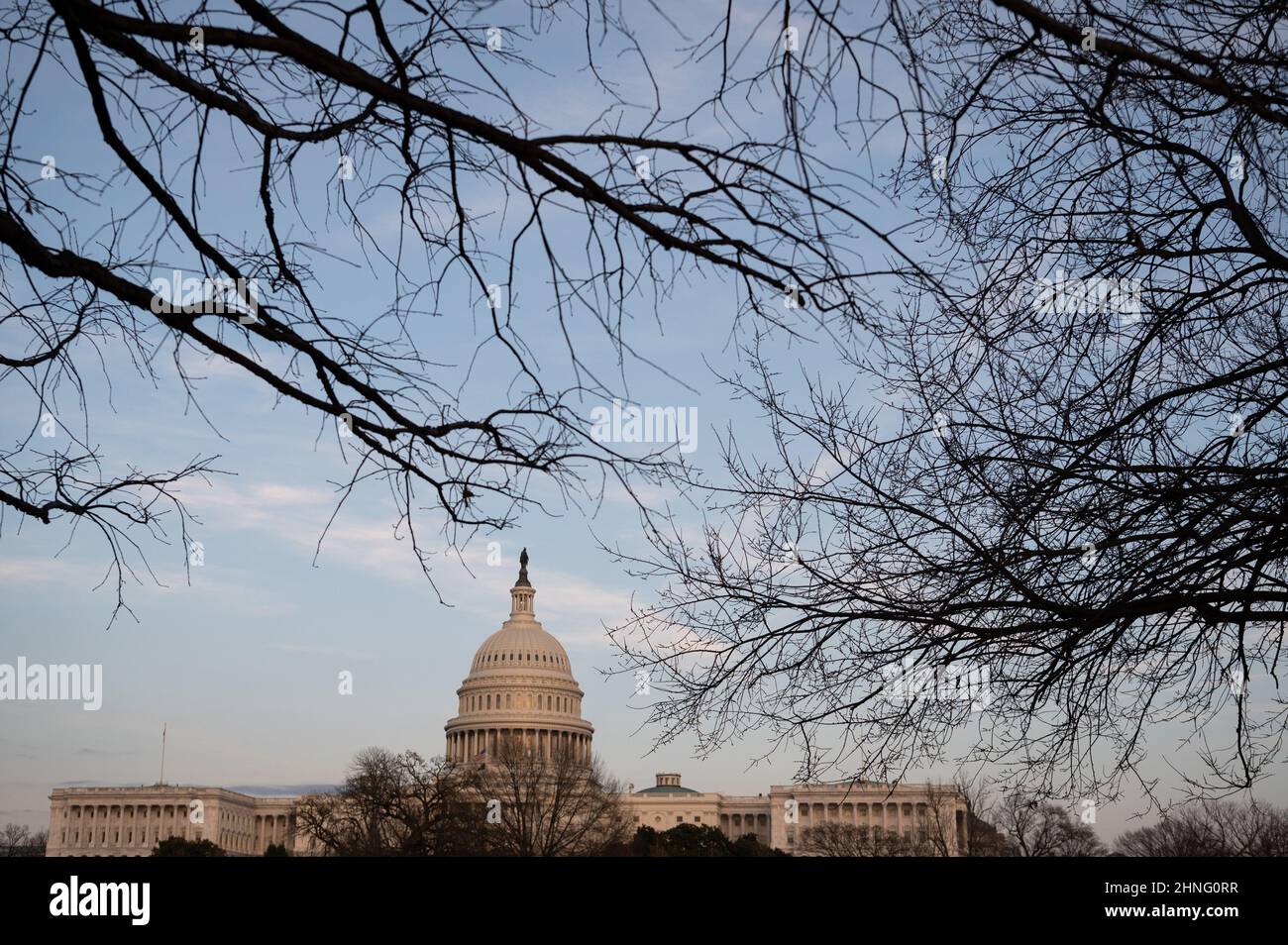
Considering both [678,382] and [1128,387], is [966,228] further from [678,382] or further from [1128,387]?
[678,382]

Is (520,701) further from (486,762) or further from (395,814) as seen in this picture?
(395,814)

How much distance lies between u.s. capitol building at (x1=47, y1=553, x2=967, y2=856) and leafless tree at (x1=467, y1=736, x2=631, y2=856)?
1379 inches

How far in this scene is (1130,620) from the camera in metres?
6.80

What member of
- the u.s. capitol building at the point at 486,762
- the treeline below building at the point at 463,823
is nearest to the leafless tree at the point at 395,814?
the treeline below building at the point at 463,823

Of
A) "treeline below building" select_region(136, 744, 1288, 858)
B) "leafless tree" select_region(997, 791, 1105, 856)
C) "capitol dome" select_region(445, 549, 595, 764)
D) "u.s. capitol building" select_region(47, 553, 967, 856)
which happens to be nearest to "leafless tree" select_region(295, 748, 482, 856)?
"treeline below building" select_region(136, 744, 1288, 858)

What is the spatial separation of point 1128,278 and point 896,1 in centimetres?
398

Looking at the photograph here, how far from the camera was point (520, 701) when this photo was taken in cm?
12612

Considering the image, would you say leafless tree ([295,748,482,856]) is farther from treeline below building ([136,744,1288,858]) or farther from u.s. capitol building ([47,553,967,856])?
u.s. capitol building ([47,553,967,856])

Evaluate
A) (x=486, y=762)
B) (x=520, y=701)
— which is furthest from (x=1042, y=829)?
(x=520, y=701)

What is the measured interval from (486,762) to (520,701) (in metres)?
16.6

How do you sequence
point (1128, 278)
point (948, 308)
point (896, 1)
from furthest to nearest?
point (1128, 278) < point (948, 308) < point (896, 1)

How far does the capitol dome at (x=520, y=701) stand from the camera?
12319 cm
